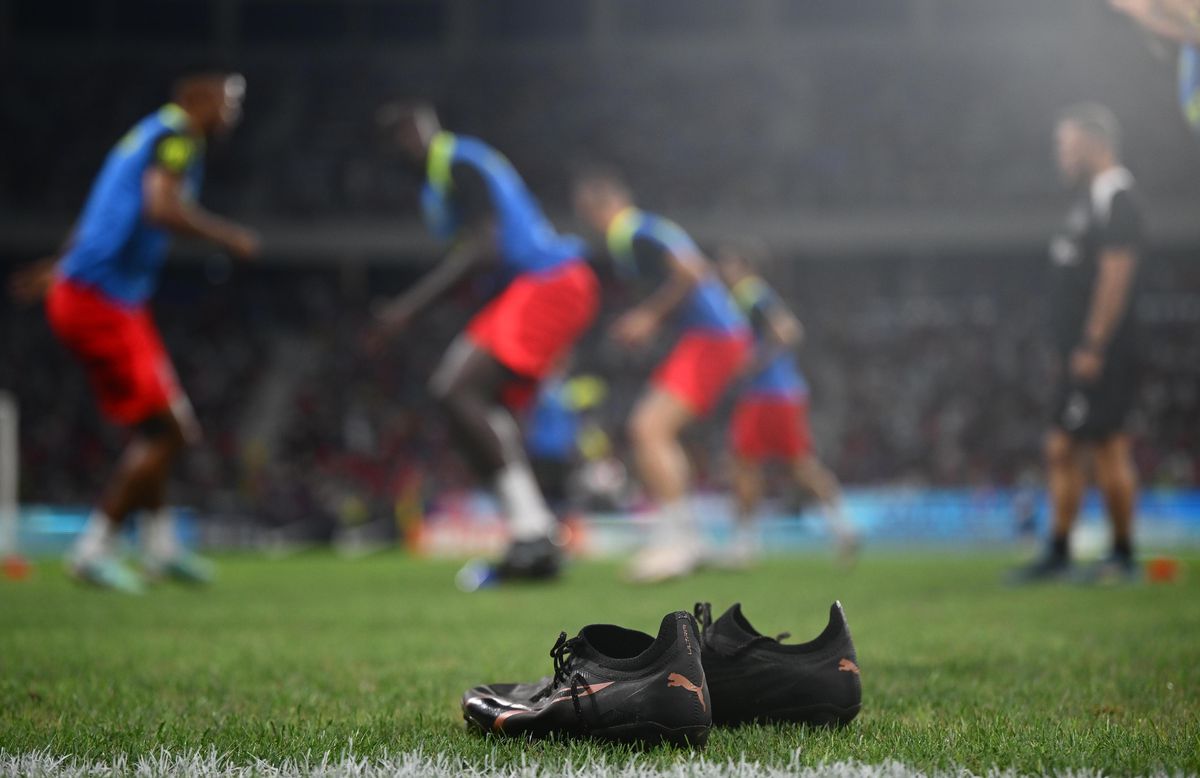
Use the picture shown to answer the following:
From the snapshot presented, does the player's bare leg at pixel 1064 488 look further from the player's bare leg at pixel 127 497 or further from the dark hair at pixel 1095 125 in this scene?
the player's bare leg at pixel 127 497

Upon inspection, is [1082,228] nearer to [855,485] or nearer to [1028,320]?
[855,485]

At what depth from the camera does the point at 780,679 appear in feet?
7.64

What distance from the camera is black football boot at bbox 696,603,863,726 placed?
2314 mm

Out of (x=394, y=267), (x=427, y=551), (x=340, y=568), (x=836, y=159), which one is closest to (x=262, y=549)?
(x=427, y=551)

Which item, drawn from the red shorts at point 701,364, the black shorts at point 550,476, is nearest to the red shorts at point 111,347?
the red shorts at point 701,364

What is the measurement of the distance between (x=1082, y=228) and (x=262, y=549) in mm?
12665

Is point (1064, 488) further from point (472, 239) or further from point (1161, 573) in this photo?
point (472, 239)

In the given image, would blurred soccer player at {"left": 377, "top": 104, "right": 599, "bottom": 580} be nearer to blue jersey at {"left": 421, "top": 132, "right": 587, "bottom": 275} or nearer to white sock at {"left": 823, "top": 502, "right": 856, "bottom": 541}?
blue jersey at {"left": 421, "top": 132, "right": 587, "bottom": 275}

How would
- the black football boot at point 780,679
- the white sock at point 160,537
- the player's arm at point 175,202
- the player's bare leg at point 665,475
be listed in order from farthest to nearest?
the player's bare leg at point 665,475, the white sock at point 160,537, the player's arm at point 175,202, the black football boot at point 780,679

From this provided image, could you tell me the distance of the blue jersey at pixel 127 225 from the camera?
20.8 ft

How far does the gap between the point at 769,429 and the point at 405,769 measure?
862 centimetres

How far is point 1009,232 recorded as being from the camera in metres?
24.2

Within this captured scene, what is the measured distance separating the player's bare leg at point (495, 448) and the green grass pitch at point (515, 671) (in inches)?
10.0

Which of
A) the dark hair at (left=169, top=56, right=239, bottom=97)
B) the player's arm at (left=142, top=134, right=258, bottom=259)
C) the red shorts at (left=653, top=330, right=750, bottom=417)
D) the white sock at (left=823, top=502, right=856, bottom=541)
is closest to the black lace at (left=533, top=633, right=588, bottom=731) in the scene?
the player's arm at (left=142, top=134, right=258, bottom=259)
